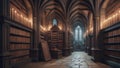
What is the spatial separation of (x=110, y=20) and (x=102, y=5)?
Result: 8.34ft

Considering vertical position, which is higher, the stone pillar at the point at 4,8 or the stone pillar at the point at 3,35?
the stone pillar at the point at 4,8

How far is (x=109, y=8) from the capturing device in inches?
534

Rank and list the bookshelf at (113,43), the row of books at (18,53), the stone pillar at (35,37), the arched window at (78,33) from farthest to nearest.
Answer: the arched window at (78,33)
the stone pillar at (35,37)
the bookshelf at (113,43)
the row of books at (18,53)

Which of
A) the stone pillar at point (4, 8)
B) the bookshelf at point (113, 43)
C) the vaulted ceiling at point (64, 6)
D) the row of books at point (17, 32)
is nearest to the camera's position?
the stone pillar at point (4, 8)

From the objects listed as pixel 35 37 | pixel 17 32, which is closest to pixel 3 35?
pixel 17 32

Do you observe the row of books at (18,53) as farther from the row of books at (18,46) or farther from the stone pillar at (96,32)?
the stone pillar at (96,32)

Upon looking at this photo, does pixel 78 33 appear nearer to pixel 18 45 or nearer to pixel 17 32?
pixel 18 45

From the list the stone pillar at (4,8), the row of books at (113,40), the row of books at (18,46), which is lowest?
the row of books at (18,46)

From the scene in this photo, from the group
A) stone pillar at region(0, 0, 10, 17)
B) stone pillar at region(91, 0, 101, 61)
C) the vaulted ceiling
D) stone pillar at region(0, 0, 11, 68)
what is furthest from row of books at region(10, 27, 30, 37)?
stone pillar at region(91, 0, 101, 61)


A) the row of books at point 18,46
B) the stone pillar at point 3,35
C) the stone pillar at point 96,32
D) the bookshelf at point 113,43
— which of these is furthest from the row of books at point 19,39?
the bookshelf at point 113,43

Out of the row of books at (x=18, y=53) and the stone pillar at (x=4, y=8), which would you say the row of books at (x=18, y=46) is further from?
the stone pillar at (x=4, y=8)

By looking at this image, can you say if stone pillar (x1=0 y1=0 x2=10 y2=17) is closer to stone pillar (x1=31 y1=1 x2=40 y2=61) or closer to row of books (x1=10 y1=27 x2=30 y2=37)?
row of books (x1=10 y1=27 x2=30 y2=37)

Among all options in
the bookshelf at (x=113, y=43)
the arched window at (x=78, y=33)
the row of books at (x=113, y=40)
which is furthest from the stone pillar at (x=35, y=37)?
the arched window at (x=78, y=33)

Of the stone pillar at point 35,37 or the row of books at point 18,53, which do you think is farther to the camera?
the stone pillar at point 35,37
